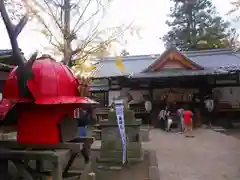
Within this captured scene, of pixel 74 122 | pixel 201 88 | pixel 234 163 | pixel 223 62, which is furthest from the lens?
pixel 223 62

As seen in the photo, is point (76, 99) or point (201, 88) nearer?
point (76, 99)

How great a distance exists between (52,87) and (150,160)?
5.12 m

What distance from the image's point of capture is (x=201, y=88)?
1897 centimetres

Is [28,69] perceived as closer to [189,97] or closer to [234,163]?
[234,163]

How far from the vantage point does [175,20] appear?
127 feet

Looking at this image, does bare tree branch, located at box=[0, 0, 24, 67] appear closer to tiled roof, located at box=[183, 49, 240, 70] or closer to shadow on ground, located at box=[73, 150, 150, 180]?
shadow on ground, located at box=[73, 150, 150, 180]

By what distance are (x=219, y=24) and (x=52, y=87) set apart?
34690 millimetres

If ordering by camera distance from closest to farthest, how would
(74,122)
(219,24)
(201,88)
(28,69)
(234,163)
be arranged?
(28,69)
(74,122)
(234,163)
(201,88)
(219,24)

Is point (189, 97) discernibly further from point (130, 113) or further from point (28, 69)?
point (28, 69)

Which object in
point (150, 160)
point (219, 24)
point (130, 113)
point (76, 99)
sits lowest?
point (150, 160)

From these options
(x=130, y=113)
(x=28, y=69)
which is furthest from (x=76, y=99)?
(x=130, y=113)

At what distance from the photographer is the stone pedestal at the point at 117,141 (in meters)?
9.12

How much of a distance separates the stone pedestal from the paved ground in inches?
35.4

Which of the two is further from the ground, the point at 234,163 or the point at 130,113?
the point at 130,113
